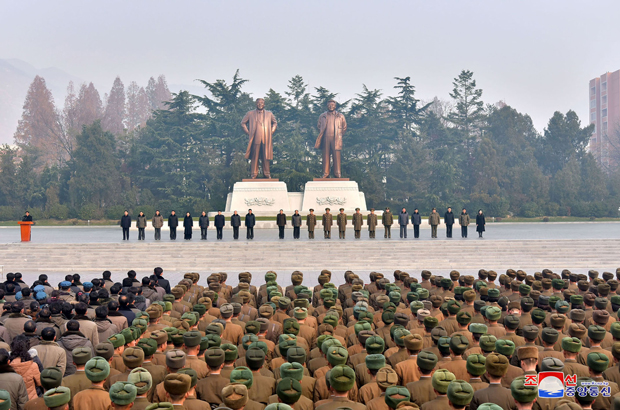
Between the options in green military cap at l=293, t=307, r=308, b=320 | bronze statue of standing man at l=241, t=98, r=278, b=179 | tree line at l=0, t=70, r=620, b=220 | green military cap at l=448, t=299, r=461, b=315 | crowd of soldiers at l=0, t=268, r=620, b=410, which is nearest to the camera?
crowd of soldiers at l=0, t=268, r=620, b=410

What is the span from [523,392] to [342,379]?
41.7 inches

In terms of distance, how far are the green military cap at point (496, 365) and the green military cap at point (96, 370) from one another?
2565 millimetres

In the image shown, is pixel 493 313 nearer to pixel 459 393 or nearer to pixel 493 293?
pixel 493 293

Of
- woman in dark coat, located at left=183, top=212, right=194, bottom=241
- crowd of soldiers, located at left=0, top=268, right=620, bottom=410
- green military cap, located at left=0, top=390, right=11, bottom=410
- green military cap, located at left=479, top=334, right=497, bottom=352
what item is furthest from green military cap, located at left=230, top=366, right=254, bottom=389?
woman in dark coat, located at left=183, top=212, right=194, bottom=241

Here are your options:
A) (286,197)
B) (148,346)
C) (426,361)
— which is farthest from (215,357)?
(286,197)

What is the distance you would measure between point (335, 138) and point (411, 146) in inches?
698

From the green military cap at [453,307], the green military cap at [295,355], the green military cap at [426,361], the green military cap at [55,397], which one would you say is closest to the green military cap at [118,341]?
the green military cap at [55,397]

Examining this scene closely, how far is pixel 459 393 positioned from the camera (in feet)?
11.3

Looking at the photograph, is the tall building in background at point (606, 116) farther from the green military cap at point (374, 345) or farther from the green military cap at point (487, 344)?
the green military cap at point (374, 345)

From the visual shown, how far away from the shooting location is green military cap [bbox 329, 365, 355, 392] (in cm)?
360

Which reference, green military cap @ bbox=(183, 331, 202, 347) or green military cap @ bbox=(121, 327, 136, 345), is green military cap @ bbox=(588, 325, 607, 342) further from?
green military cap @ bbox=(121, 327, 136, 345)

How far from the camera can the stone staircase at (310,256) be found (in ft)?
54.1

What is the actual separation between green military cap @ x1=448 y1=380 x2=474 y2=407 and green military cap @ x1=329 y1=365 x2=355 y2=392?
598 mm

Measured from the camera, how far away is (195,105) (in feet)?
157
